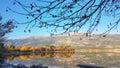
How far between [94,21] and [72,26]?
61 cm

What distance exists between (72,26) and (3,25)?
51.2 m

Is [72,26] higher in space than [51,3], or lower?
lower

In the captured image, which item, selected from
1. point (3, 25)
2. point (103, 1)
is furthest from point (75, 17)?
point (3, 25)

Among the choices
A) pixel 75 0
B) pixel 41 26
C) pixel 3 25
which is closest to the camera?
pixel 75 0

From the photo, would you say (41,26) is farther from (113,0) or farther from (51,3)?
(113,0)

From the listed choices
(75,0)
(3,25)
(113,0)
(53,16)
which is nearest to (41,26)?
(53,16)

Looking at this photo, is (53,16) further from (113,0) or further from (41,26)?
(113,0)

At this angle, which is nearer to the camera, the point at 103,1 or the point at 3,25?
the point at 103,1

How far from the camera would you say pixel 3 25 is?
59.2 meters

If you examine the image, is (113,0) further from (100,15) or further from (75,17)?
Answer: (75,17)

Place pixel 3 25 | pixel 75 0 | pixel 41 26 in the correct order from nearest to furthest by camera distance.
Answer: pixel 75 0, pixel 41 26, pixel 3 25

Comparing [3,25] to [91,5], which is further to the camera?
[3,25]

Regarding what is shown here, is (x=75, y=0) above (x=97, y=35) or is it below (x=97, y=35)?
above

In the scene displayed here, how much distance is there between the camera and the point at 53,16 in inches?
349
